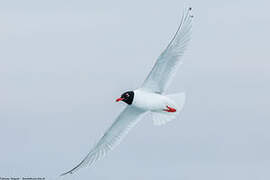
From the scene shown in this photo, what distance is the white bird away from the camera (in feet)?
77.4

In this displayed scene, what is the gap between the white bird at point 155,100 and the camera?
2358 centimetres

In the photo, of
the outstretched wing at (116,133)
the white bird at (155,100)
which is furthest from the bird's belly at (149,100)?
the outstretched wing at (116,133)

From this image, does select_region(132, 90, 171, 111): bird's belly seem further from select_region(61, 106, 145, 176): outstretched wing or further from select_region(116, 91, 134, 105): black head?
select_region(61, 106, 145, 176): outstretched wing

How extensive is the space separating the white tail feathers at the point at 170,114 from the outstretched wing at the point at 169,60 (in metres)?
0.51

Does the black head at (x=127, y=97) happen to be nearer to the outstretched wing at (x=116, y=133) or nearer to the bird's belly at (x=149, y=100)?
the bird's belly at (x=149, y=100)

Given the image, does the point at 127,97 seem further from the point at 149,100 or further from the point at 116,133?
the point at 116,133

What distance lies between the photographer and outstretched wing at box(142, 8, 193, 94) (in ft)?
77.0

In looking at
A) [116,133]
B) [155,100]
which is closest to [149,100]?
[155,100]

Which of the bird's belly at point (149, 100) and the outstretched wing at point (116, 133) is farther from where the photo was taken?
the outstretched wing at point (116, 133)

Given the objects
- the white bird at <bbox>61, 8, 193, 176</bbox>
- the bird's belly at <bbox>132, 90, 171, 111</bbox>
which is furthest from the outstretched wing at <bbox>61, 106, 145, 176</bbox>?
the bird's belly at <bbox>132, 90, 171, 111</bbox>

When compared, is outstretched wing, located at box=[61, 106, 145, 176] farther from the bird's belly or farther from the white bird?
the bird's belly

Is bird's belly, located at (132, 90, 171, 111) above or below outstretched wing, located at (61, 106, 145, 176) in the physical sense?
above

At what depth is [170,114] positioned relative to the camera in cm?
2462

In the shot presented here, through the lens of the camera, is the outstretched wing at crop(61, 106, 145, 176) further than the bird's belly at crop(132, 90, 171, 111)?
Yes
